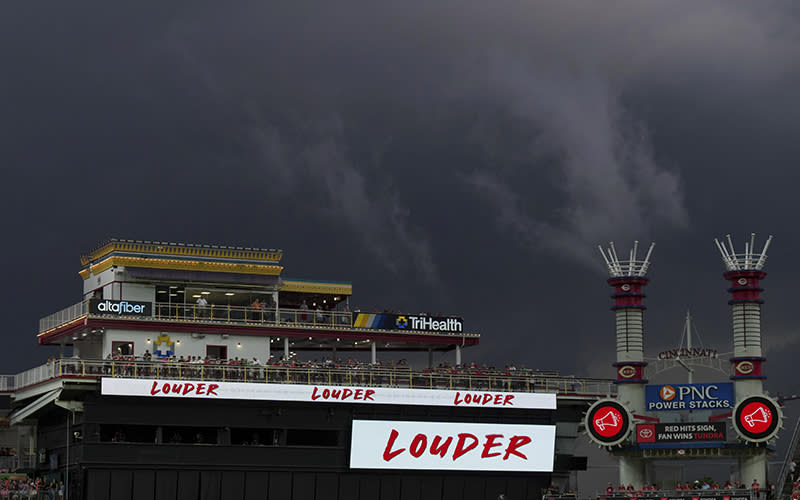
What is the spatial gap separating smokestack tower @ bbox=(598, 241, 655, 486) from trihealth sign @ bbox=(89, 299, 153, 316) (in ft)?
92.4

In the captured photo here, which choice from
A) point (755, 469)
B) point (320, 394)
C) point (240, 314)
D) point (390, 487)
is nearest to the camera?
point (320, 394)

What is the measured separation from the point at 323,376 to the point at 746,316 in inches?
986

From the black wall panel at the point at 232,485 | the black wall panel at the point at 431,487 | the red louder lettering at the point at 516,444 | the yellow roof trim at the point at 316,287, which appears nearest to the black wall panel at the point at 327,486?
the black wall panel at the point at 232,485

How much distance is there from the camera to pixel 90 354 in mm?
84812

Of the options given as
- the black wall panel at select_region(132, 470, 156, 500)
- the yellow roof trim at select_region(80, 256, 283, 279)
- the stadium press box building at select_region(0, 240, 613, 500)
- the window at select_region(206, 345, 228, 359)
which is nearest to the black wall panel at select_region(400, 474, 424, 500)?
the stadium press box building at select_region(0, 240, 613, 500)

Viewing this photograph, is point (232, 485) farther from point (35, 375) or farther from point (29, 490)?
point (35, 375)

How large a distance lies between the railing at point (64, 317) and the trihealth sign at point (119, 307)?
69 cm

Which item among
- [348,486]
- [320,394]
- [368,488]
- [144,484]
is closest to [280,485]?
[348,486]

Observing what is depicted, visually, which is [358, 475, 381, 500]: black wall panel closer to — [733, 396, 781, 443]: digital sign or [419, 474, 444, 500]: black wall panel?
[419, 474, 444, 500]: black wall panel

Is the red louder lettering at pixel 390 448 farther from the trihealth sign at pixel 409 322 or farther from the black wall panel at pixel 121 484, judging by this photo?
the black wall panel at pixel 121 484

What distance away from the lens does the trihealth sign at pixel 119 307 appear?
79.2m

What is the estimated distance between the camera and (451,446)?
266ft

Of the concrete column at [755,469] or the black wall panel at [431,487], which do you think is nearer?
the concrete column at [755,469]

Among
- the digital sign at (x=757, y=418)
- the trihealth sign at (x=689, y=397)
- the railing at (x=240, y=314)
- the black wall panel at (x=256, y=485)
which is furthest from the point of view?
the railing at (x=240, y=314)
